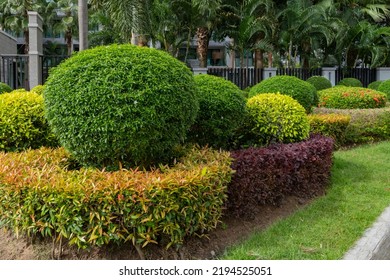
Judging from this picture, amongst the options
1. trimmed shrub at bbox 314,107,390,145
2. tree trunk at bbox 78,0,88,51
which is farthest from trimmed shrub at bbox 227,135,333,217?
tree trunk at bbox 78,0,88,51

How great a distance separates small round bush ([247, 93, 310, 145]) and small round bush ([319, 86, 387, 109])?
5.61m

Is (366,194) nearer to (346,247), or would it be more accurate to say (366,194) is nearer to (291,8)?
(346,247)

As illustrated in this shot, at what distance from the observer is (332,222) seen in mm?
5352

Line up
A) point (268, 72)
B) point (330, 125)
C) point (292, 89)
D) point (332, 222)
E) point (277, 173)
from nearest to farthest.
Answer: point (332, 222)
point (277, 173)
point (330, 125)
point (292, 89)
point (268, 72)

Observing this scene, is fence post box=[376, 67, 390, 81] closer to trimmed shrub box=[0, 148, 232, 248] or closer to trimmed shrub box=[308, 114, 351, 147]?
trimmed shrub box=[308, 114, 351, 147]

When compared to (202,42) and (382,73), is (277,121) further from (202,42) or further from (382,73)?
(382,73)

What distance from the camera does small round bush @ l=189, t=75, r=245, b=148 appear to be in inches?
242

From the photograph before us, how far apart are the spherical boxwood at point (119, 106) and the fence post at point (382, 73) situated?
856 inches

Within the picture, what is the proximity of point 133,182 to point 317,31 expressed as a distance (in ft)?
63.5

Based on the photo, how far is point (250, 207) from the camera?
17.4 ft

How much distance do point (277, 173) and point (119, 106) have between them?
7.12 feet

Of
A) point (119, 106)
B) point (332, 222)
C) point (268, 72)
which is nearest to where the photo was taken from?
point (119, 106)

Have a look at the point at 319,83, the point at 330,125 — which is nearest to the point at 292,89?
the point at 330,125

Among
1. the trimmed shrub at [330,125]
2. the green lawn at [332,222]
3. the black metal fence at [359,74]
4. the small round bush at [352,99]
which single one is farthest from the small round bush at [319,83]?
the green lawn at [332,222]
